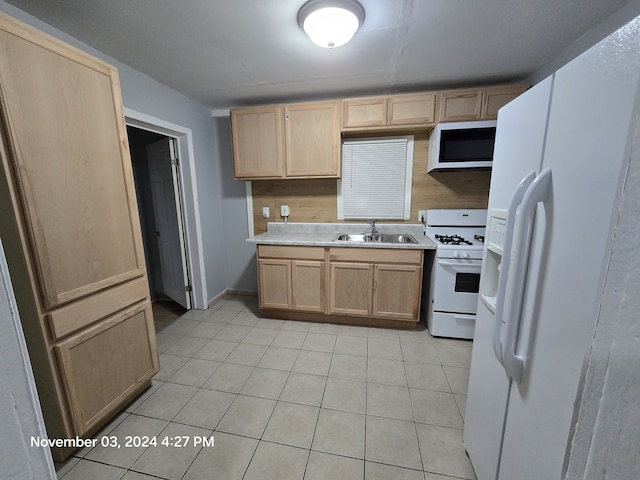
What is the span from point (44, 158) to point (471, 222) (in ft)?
10.6

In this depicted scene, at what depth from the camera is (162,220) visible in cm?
305

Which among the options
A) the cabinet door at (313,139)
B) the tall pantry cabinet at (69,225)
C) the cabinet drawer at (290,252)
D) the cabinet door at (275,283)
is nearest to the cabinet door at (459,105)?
the cabinet door at (313,139)

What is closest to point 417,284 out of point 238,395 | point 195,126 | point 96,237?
point 238,395

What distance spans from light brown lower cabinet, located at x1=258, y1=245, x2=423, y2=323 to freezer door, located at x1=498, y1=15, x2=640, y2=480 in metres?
1.57

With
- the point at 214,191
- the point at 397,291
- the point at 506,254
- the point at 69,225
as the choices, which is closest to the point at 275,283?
the point at 397,291

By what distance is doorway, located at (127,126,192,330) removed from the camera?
2789 mm

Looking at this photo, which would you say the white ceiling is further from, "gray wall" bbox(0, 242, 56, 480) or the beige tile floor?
the beige tile floor

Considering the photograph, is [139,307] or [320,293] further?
[320,293]

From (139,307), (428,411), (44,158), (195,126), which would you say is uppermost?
(195,126)

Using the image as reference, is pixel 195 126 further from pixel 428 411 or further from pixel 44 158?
pixel 428 411

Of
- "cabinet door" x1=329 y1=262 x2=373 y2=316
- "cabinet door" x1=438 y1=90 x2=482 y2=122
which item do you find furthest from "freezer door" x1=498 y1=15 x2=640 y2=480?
"cabinet door" x1=438 y1=90 x2=482 y2=122

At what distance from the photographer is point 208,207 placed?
9.96 feet

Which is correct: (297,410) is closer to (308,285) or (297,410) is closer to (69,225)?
(308,285)

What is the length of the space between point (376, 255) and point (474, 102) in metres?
1.62
